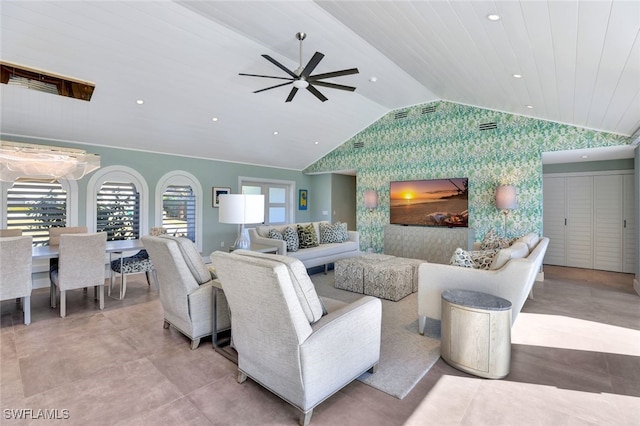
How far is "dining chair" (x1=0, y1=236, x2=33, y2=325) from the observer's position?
10.4 feet

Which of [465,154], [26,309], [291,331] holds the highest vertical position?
[465,154]

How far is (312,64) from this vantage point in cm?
324

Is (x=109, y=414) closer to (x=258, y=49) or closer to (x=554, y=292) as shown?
(x=258, y=49)

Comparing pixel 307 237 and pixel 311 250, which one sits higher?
pixel 307 237

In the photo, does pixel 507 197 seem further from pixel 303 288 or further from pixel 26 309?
pixel 26 309

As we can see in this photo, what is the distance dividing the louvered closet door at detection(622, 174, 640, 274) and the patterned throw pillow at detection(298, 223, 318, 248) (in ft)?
19.4

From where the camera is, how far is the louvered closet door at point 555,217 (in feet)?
21.5

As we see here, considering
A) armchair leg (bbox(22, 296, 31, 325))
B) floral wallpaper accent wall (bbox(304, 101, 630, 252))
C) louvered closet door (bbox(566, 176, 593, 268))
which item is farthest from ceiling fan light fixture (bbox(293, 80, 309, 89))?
louvered closet door (bbox(566, 176, 593, 268))

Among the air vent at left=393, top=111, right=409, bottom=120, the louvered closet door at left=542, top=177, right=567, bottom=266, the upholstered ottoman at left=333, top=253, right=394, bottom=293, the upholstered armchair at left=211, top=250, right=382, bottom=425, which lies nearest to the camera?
the upholstered armchair at left=211, top=250, right=382, bottom=425

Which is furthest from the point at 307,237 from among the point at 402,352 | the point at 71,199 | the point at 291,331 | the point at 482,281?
the point at 71,199

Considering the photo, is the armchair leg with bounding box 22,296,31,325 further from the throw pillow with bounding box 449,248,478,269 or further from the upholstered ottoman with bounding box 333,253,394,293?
the throw pillow with bounding box 449,248,478,269

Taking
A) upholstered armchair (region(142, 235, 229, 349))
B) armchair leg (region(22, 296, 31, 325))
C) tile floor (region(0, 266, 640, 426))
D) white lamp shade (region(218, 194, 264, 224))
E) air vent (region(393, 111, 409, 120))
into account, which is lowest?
tile floor (region(0, 266, 640, 426))

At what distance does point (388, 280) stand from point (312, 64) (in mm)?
2859

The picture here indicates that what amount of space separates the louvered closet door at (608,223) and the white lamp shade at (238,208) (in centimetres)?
686
